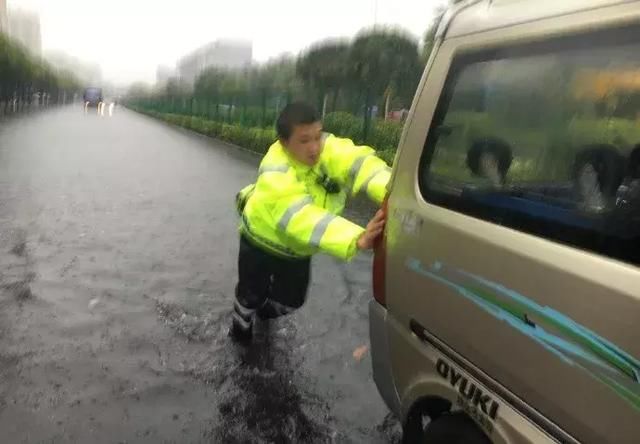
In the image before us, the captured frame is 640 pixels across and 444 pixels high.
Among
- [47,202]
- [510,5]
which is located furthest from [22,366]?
[47,202]

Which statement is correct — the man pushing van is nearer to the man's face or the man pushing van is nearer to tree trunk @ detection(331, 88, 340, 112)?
the man's face

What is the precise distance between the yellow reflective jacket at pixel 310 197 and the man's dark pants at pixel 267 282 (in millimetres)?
133

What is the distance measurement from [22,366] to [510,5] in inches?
135

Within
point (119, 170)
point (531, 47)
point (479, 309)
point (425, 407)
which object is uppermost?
point (531, 47)

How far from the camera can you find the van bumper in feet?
8.54

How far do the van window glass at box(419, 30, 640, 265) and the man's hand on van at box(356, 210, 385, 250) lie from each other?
10.5 inches

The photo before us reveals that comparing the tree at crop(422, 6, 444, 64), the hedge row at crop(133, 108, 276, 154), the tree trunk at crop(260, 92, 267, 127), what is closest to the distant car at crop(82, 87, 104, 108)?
the hedge row at crop(133, 108, 276, 154)

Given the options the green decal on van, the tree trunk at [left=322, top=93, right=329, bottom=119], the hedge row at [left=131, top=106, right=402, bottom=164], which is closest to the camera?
the green decal on van

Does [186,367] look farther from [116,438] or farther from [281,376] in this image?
[116,438]

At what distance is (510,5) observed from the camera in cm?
205

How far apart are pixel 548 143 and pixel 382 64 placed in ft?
44.1

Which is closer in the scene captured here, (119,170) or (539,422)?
(539,422)

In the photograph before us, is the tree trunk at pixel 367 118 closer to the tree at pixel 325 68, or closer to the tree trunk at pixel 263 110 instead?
the tree at pixel 325 68

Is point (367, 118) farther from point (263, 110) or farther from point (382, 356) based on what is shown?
point (382, 356)
